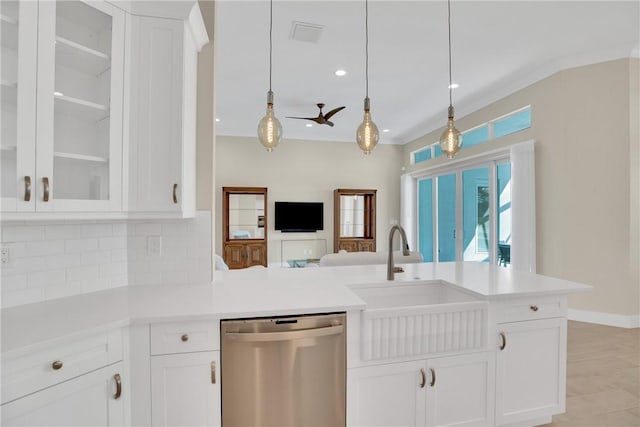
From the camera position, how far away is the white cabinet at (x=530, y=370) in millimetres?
1821

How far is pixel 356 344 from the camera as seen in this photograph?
1.63 m

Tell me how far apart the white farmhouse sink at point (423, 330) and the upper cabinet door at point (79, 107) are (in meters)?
1.43

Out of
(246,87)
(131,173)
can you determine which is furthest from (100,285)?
(246,87)

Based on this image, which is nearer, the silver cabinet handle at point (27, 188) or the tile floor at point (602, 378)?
the silver cabinet handle at point (27, 188)

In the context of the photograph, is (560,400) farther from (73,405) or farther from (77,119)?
(77,119)

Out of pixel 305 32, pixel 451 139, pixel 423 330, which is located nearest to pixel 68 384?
pixel 423 330

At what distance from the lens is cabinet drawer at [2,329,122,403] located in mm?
1135

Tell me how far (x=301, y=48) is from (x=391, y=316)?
2.98 m

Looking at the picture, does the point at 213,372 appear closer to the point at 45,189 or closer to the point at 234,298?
the point at 234,298

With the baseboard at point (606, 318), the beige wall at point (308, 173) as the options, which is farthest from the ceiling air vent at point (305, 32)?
the baseboard at point (606, 318)

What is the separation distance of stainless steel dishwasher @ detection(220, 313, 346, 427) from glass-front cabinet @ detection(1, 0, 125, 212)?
95 centimetres

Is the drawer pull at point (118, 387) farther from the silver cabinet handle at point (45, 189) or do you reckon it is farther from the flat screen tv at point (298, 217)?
the flat screen tv at point (298, 217)

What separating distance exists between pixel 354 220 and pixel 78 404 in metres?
6.37

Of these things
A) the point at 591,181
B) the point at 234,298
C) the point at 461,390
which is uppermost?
the point at 591,181
